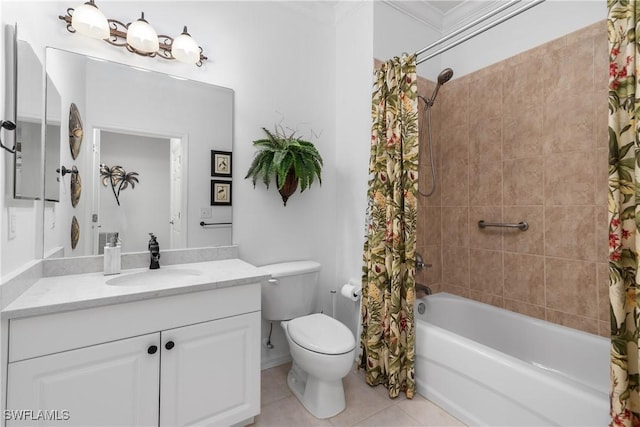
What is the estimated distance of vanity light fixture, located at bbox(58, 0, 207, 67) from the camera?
4.93 ft

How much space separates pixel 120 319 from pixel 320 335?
996mm

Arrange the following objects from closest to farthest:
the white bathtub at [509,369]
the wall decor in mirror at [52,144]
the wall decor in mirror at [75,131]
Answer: the white bathtub at [509,369]
the wall decor in mirror at [52,144]
the wall decor in mirror at [75,131]

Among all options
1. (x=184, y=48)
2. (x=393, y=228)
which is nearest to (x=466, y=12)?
(x=393, y=228)

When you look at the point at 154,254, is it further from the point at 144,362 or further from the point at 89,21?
the point at 89,21

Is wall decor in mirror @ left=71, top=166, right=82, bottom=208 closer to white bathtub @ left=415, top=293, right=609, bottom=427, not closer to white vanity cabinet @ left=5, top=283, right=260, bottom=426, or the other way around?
white vanity cabinet @ left=5, top=283, right=260, bottom=426

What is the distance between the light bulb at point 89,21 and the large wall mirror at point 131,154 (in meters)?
0.13

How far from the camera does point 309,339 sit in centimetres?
170

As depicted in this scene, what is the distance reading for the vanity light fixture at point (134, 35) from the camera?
150cm

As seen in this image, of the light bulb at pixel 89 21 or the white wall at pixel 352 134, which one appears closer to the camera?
the light bulb at pixel 89 21

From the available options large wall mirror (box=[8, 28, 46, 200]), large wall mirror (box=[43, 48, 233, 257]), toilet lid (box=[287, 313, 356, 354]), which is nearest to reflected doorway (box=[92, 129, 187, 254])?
large wall mirror (box=[43, 48, 233, 257])

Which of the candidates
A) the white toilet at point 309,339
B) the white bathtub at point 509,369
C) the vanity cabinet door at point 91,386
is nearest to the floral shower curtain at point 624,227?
the white bathtub at point 509,369

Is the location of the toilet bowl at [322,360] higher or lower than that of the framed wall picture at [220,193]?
lower

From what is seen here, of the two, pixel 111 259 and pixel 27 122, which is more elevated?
pixel 27 122

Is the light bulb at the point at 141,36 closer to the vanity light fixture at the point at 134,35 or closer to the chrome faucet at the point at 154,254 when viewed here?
the vanity light fixture at the point at 134,35
